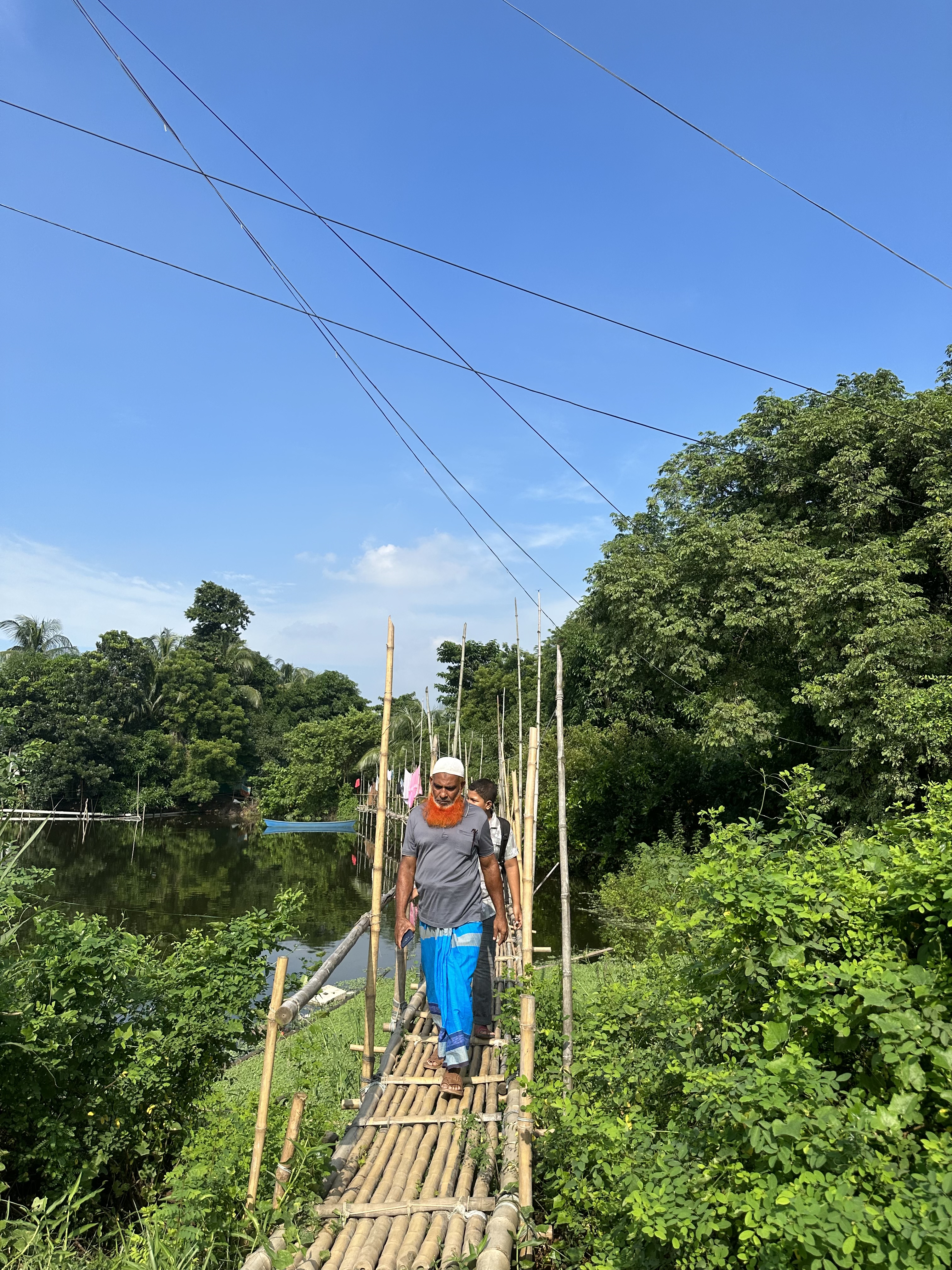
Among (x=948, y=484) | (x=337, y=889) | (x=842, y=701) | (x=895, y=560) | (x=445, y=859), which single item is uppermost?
(x=948, y=484)

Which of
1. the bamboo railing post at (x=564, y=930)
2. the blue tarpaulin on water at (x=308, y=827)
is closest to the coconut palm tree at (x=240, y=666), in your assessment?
the blue tarpaulin on water at (x=308, y=827)

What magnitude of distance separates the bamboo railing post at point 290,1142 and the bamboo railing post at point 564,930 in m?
1.02

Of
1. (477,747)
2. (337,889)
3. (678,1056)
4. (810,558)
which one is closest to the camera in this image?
(678,1056)

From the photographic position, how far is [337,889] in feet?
69.7

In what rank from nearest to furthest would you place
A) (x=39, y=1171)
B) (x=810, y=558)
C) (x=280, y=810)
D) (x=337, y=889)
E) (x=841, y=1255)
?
(x=841, y=1255), (x=39, y=1171), (x=810, y=558), (x=337, y=889), (x=280, y=810)

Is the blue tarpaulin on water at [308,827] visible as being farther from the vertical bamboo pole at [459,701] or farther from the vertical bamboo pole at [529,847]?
the vertical bamboo pole at [529,847]

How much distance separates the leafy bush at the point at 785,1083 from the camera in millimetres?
1843

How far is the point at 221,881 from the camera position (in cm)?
2122

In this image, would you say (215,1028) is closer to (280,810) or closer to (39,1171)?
(39,1171)

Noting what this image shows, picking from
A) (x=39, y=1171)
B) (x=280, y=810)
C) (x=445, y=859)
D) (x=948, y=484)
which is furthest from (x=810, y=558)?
(x=280, y=810)

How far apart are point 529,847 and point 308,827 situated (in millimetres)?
29315

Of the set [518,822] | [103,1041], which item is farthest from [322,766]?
[103,1041]

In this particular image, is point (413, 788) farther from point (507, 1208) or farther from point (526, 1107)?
point (507, 1208)

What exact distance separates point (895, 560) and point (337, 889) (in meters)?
16.2
